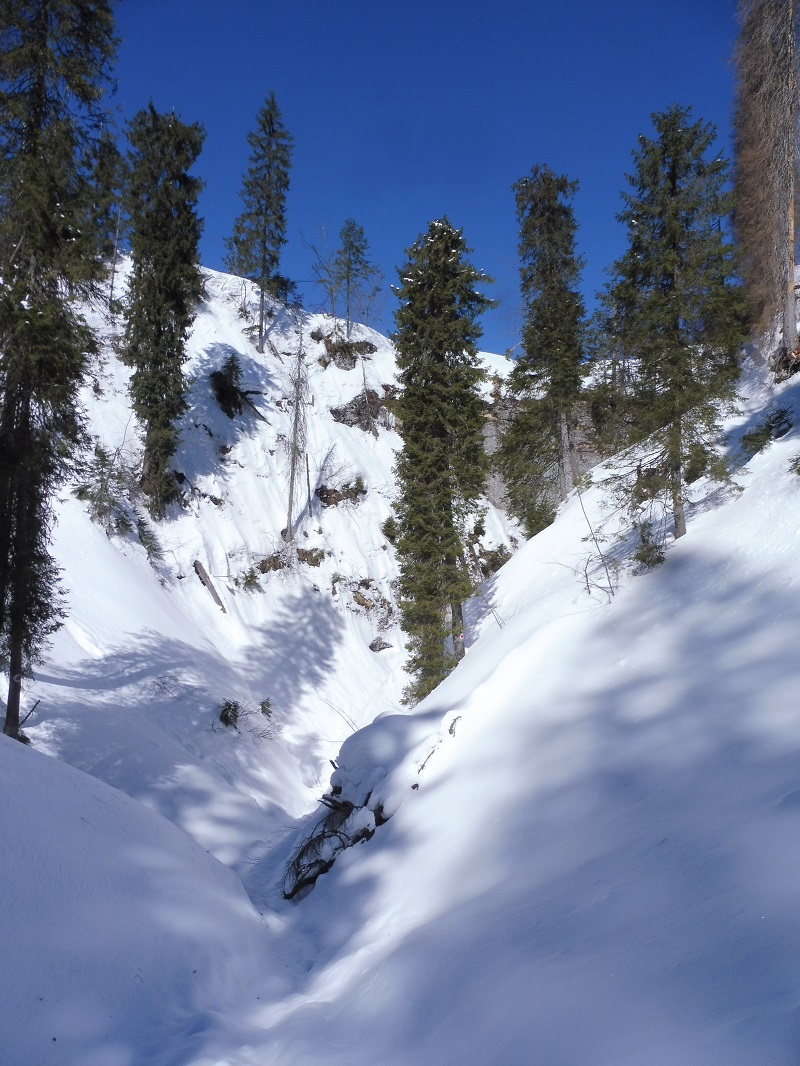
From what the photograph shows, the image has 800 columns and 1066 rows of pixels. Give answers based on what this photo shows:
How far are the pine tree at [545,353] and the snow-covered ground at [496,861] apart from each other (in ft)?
26.1

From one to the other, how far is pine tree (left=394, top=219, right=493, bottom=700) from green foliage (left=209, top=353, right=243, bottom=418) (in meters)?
13.5

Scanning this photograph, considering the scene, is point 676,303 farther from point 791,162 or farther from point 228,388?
point 228,388

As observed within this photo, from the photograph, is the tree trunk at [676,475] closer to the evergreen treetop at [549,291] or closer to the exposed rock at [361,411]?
the evergreen treetop at [549,291]

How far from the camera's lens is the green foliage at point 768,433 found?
10914mm

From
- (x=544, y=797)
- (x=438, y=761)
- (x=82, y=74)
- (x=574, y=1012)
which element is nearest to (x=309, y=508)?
(x=82, y=74)

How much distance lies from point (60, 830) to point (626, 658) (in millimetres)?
6141

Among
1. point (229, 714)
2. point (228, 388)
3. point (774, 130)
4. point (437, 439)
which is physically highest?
point (228, 388)

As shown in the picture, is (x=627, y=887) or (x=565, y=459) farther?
(x=565, y=459)

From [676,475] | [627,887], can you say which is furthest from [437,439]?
[627,887]

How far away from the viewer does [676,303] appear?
9.18 m

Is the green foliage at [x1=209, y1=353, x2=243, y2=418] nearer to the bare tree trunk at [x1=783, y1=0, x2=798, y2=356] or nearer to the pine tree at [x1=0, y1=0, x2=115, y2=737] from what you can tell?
the pine tree at [x1=0, y1=0, x2=115, y2=737]

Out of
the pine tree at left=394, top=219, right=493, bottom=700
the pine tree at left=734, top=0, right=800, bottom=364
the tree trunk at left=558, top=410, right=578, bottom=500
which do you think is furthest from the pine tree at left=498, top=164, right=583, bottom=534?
the pine tree at left=734, top=0, right=800, bottom=364

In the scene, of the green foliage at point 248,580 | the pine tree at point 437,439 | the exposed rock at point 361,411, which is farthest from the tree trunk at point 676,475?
the exposed rock at point 361,411

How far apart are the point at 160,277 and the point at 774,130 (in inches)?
758
